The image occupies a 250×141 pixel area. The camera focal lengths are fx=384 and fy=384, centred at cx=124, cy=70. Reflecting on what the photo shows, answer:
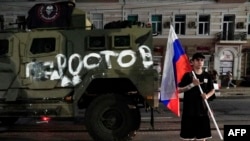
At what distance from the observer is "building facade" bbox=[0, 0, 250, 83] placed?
3497 centimetres

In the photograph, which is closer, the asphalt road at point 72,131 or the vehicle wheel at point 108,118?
the vehicle wheel at point 108,118

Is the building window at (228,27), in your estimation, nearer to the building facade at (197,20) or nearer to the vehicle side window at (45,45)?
the building facade at (197,20)

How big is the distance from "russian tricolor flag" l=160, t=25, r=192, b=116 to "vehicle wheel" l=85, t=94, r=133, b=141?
167 cm

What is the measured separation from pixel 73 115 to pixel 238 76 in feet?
95.4

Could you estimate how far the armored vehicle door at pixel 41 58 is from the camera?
826cm

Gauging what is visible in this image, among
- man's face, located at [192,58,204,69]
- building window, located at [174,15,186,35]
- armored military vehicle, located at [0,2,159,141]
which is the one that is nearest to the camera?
man's face, located at [192,58,204,69]

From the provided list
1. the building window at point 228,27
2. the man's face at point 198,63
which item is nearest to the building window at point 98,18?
the building window at point 228,27

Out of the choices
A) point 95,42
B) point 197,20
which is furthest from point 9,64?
point 197,20

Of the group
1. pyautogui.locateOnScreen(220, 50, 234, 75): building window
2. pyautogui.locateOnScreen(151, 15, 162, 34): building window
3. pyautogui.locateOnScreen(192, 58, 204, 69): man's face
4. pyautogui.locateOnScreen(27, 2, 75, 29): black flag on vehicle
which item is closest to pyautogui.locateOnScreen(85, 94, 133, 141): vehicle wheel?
pyautogui.locateOnScreen(27, 2, 75, 29): black flag on vehicle

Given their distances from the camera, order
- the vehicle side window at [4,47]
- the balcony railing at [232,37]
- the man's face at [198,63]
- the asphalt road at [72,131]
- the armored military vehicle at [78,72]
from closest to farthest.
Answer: the man's face at [198,63] < the armored military vehicle at [78,72] < the vehicle side window at [4,47] < the asphalt road at [72,131] < the balcony railing at [232,37]

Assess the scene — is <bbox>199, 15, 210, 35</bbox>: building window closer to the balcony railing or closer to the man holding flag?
the balcony railing

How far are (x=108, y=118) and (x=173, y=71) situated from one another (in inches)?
90.3

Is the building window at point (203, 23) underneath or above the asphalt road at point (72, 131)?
above

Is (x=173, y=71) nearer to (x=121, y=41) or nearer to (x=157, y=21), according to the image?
(x=121, y=41)
